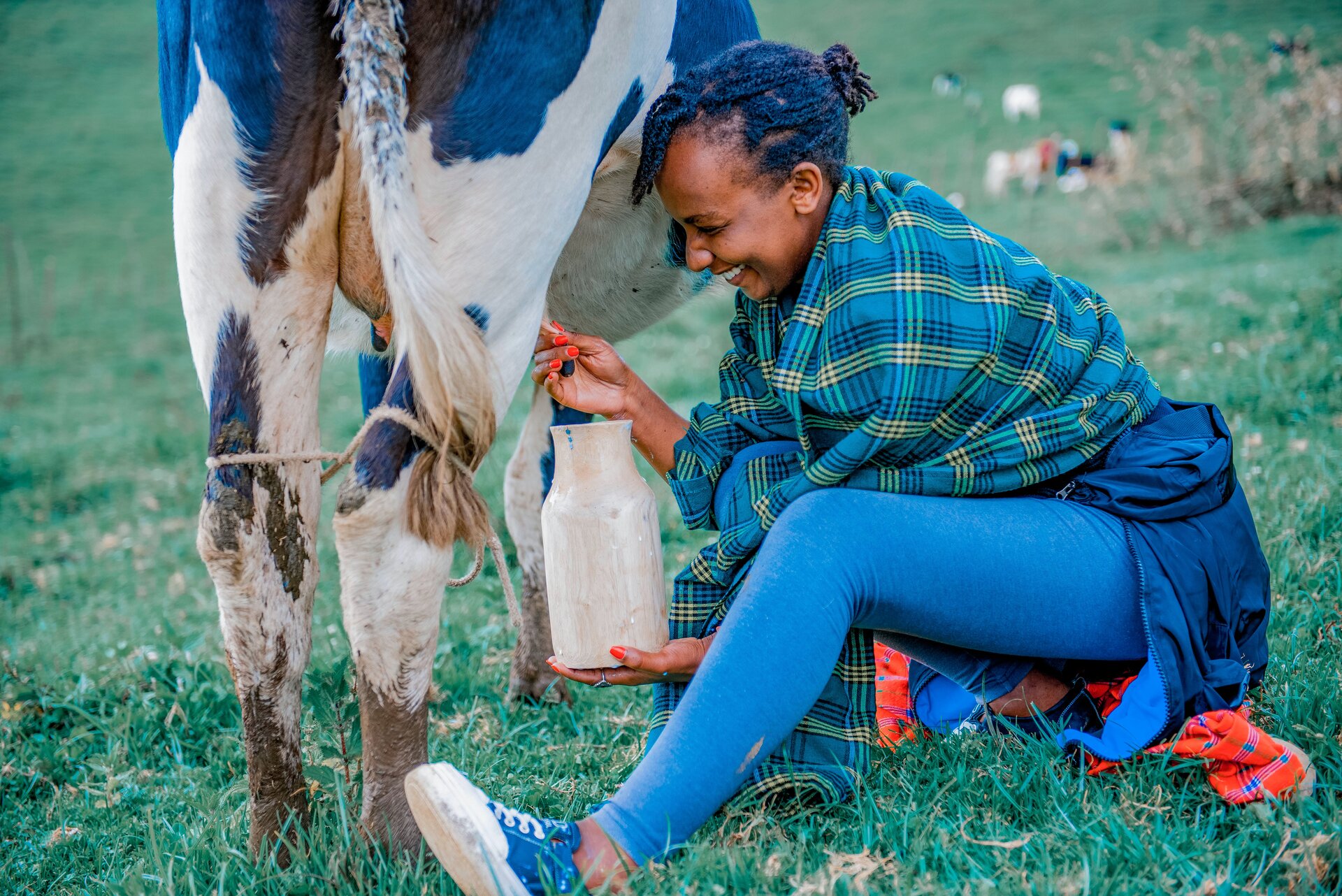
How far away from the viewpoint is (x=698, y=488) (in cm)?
214

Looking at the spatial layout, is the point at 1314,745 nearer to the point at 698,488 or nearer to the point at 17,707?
the point at 698,488

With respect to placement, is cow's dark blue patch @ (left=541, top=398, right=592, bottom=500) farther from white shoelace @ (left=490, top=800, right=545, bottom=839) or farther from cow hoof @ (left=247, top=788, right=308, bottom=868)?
white shoelace @ (left=490, top=800, right=545, bottom=839)

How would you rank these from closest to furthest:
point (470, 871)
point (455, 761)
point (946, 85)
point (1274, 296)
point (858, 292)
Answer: point (470, 871), point (858, 292), point (455, 761), point (1274, 296), point (946, 85)

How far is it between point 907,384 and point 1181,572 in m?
0.59

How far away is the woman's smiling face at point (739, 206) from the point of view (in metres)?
1.89

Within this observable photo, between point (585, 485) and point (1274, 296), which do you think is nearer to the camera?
point (585, 485)

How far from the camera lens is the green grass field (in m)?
1.65

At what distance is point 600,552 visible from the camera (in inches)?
73.4

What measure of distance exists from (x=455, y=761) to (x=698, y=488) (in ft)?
2.80

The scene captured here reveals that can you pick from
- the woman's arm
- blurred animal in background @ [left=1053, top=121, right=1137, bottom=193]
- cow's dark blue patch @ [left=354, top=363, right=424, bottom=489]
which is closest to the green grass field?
cow's dark blue patch @ [left=354, top=363, right=424, bottom=489]

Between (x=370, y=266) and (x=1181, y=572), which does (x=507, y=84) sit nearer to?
(x=370, y=266)

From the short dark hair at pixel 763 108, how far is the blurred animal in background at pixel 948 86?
81.5 feet

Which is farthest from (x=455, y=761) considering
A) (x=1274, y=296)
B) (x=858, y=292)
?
(x=1274, y=296)

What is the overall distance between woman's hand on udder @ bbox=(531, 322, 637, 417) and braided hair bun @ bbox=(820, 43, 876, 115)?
2.25ft
